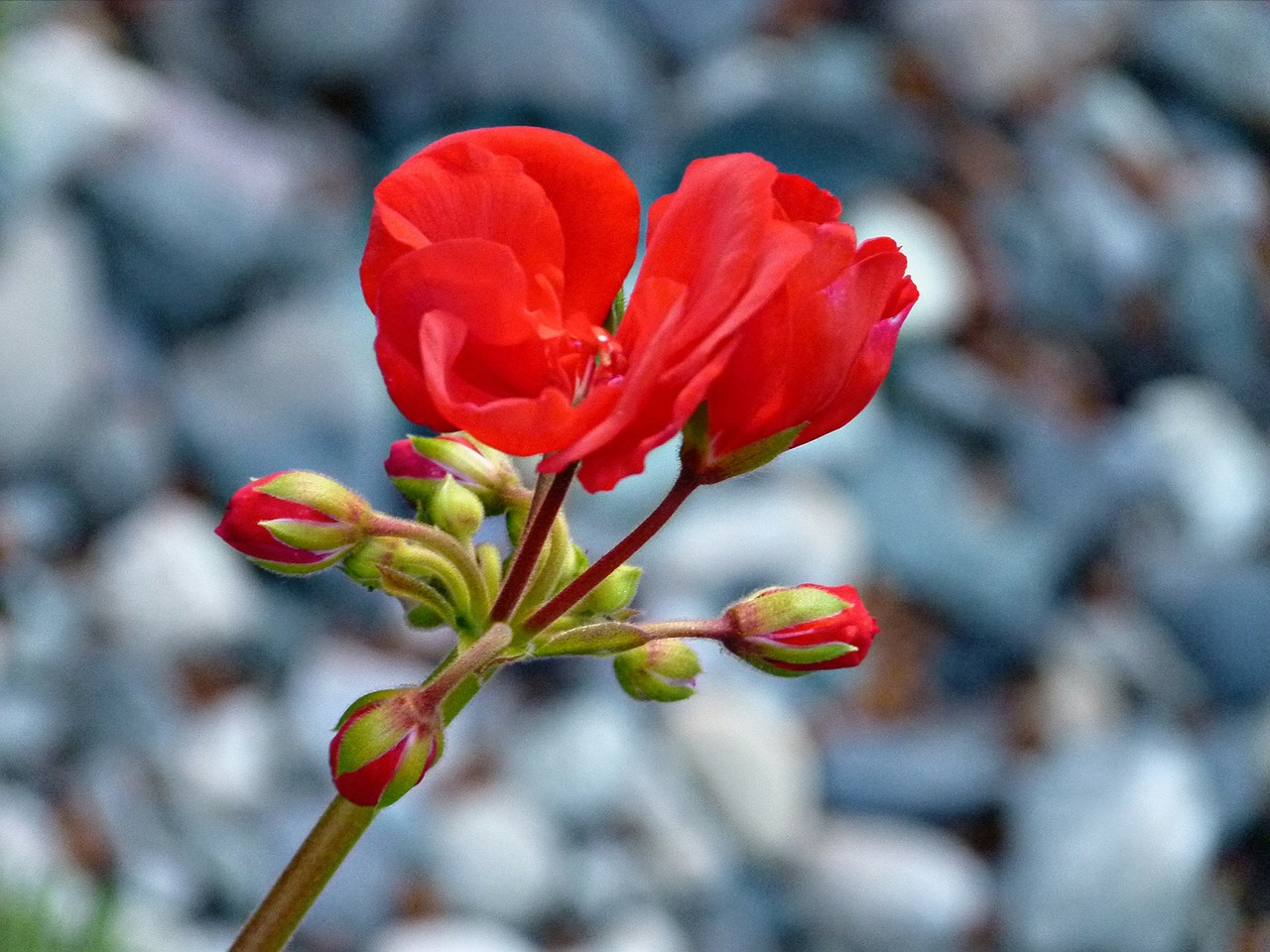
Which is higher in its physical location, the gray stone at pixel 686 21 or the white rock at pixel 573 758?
the gray stone at pixel 686 21

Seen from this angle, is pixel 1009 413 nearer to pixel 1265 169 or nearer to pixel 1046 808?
pixel 1046 808

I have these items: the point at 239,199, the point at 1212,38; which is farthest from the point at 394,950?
the point at 1212,38

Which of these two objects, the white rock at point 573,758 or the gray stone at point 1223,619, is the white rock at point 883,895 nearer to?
the white rock at point 573,758

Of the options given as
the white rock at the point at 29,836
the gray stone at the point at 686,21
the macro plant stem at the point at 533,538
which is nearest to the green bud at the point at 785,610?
the macro plant stem at the point at 533,538

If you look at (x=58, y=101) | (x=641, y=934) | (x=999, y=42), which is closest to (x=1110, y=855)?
(x=641, y=934)

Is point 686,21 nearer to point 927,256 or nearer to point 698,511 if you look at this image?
point 927,256

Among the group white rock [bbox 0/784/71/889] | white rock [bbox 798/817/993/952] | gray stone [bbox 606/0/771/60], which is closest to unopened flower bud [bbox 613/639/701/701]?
white rock [bbox 0/784/71/889]
